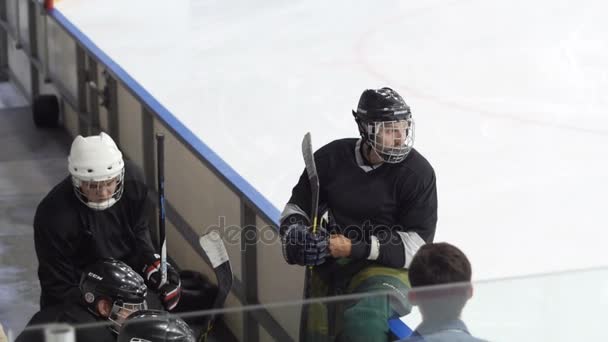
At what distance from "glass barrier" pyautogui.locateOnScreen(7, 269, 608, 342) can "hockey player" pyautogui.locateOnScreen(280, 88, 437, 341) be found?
805 millimetres

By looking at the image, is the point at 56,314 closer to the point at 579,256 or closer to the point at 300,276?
the point at 300,276

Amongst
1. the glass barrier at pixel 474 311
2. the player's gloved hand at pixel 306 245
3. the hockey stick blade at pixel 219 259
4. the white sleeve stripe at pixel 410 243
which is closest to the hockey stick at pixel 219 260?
the hockey stick blade at pixel 219 259

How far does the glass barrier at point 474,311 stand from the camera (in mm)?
1923

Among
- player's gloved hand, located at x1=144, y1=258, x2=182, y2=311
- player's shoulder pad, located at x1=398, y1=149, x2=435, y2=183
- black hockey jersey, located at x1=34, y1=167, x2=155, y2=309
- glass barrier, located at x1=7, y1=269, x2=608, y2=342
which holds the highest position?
glass barrier, located at x1=7, y1=269, x2=608, y2=342

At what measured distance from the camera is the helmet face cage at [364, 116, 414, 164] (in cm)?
301

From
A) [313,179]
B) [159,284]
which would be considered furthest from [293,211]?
[159,284]

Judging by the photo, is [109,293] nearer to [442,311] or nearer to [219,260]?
[219,260]

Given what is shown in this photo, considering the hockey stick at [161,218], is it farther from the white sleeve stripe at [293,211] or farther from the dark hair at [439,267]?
the dark hair at [439,267]

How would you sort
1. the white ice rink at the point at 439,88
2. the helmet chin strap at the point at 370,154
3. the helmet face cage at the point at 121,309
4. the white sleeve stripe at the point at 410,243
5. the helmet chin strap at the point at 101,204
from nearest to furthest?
the helmet face cage at the point at 121,309
the white sleeve stripe at the point at 410,243
the helmet chin strap at the point at 370,154
the helmet chin strap at the point at 101,204
the white ice rink at the point at 439,88

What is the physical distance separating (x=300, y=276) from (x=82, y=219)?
0.70 m

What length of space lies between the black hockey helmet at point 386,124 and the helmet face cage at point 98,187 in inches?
27.5

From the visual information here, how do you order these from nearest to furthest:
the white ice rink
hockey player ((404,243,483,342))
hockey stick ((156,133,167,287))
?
hockey player ((404,243,483,342)) → hockey stick ((156,133,167,287)) → the white ice rink

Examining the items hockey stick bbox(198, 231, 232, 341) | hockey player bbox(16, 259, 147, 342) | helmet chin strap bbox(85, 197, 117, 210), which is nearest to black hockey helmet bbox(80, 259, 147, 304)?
hockey player bbox(16, 259, 147, 342)

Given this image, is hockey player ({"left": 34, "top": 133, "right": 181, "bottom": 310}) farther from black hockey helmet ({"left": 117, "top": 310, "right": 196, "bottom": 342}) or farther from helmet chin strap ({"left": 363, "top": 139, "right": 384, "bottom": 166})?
black hockey helmet ({"left": 117, "top": 310, "right": 196, "bottom": 342})
